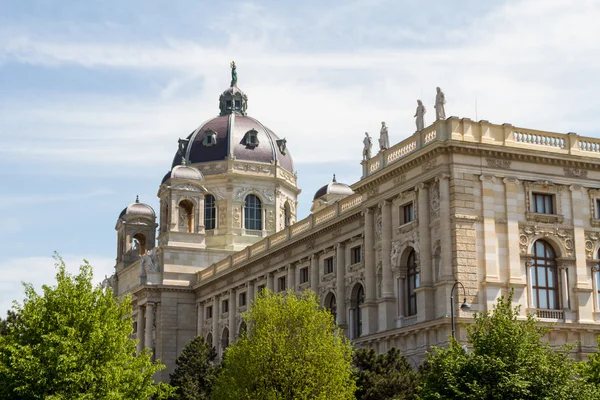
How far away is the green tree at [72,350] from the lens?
134 feet

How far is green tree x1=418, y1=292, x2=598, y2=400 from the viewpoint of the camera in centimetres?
3472

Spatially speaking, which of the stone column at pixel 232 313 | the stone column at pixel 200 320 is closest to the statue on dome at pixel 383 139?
the stone column at pixel 232 313

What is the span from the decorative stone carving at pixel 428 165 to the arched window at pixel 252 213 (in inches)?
1944

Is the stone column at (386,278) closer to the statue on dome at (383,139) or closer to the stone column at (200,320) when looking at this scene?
the statue on dome at (383,139)

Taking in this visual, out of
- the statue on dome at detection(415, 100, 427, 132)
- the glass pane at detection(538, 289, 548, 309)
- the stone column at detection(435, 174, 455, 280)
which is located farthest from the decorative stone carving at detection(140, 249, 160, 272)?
the glass pane at detection(538, 289, 548, 309)

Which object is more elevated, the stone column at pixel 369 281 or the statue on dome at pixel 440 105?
the statue on dome at pixel 440 105

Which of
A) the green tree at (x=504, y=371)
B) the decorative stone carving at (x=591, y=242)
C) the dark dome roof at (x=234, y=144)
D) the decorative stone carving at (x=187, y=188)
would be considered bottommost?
the green tree at (x=504, y=371)

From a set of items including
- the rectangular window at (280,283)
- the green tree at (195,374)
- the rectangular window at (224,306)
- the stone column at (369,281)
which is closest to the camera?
the stone column at (369,281)

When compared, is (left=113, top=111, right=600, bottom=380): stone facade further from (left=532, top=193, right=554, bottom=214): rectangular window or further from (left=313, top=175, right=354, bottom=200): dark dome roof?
(left=313, top=175, right=354, bottom=200): dark dome roof

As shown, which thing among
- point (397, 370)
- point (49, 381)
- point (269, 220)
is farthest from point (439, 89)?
point (269, 220)

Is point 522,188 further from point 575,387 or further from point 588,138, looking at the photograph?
point 575,387

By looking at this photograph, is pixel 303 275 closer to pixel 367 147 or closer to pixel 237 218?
pixel 367 147

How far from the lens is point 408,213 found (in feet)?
177

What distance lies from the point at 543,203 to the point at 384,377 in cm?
1405
